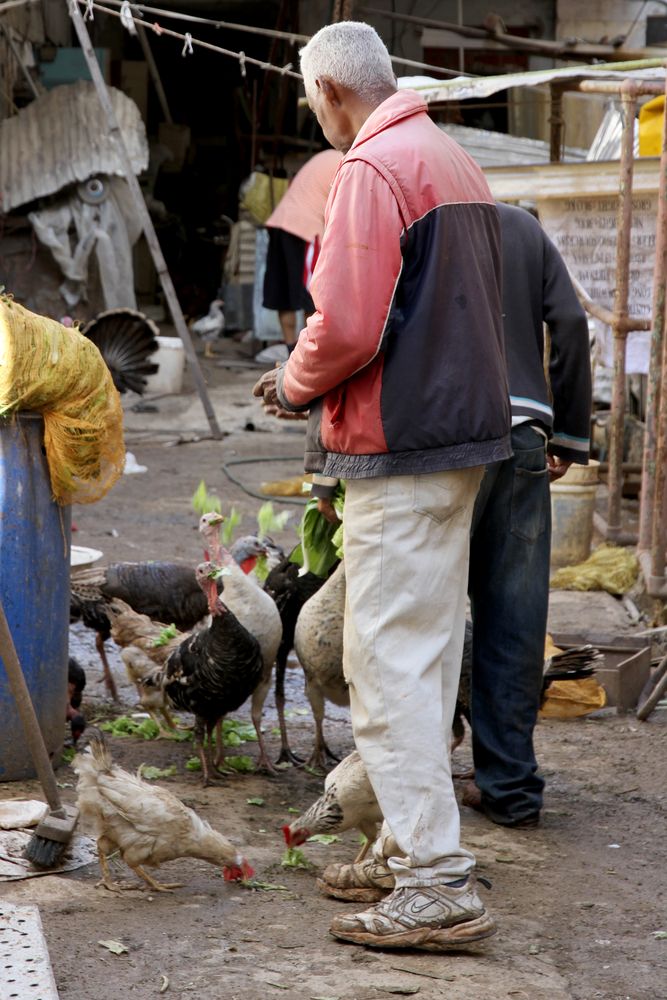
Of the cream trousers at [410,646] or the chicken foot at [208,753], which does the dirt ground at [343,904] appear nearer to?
the chicken foot at [208,753]

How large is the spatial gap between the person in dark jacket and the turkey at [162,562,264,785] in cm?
88

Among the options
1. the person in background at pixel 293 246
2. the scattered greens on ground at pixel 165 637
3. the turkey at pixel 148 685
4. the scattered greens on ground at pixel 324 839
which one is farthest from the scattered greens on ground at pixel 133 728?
the person in background at pixel 293 246

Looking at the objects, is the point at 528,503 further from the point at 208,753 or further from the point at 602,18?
the point at 602,18

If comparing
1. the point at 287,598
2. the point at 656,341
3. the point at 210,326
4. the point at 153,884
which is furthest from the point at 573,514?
the point at 210,326

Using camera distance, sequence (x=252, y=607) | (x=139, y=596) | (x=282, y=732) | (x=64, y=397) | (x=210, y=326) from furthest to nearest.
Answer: (x=210, y=326)
(x=139, y=596)
(x=282, y=732)
(x=252, y=607)
(x=64, y=397)

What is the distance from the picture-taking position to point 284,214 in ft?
42.2

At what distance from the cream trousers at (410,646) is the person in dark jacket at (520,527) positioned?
36.9 inches

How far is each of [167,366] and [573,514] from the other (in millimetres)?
8015

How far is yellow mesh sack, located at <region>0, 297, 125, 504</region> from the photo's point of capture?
4.49m

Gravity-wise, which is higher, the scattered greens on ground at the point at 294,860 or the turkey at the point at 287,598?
the turkey at the point at 287,598

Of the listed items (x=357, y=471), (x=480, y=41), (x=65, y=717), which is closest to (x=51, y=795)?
(x=65, y=717)

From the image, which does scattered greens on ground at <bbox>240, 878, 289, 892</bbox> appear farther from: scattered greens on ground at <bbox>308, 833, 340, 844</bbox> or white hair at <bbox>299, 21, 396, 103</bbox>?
white hair at <bbox>299, 21, 396, 103</bbox>

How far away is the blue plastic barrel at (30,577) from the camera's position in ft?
15.2

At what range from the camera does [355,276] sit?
10.7 feet
